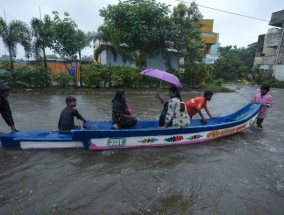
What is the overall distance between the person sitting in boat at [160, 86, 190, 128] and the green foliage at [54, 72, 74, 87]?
11566 millimetres

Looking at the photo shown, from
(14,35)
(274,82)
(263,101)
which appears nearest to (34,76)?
(14,35)

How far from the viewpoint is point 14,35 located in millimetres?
13836

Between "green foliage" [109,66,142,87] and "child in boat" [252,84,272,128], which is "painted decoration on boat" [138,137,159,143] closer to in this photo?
"child in boat" [252,84,272,128]

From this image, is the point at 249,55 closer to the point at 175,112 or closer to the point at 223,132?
the point at 223,132

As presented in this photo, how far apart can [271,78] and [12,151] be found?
33.6 meters

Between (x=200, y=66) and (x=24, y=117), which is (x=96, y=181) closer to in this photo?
(x=24, y=117)

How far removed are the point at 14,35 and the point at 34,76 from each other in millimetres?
2579

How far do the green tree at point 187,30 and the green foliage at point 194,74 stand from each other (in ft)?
2.89

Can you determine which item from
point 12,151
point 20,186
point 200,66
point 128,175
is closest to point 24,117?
point 12,151

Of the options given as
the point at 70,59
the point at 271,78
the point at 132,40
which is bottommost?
the point at 271,78

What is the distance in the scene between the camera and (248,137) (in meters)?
6.88

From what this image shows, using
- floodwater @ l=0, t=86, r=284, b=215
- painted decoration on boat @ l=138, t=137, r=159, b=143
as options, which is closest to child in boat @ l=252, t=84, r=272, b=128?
floodwater @ l=0, t=86, r=284, b=215

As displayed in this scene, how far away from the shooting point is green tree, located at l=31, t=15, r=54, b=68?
14.5 m

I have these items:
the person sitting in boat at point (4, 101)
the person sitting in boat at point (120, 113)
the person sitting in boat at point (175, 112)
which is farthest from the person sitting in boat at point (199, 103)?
the person sitting in boat at point (4, 101)
